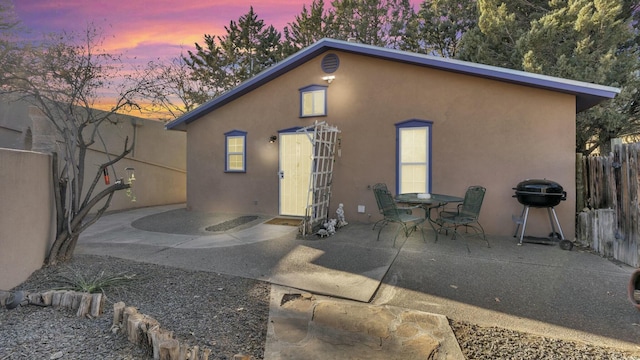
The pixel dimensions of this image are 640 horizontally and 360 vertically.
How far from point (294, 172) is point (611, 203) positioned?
6234mm

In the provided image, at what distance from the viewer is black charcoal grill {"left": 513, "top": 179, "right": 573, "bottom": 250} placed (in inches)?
203

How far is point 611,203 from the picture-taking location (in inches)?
195

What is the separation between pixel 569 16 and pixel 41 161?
515 inches

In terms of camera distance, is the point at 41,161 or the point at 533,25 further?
the point at 533,25

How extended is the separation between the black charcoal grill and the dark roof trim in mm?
1761

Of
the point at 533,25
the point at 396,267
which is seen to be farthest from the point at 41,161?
the point at 533,25

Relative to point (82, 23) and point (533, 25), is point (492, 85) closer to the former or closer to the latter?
point (533, 25)

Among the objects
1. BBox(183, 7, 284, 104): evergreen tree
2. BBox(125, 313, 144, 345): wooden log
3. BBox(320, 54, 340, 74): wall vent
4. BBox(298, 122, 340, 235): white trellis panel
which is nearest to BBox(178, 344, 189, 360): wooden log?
BBox(125, 313, 144, 345): wooden log

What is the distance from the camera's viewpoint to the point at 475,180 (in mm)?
6309

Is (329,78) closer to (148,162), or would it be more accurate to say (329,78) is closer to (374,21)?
(148,162)

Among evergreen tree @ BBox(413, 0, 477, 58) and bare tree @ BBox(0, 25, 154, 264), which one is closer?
bare tree @ BBox(0, 25, 154, 264)

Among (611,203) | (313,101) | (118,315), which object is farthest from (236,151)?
(611,203)

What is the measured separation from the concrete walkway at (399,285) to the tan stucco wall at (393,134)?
1.27 meters

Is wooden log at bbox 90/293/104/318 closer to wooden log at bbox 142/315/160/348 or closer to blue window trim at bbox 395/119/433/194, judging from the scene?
wooden log at bbox 142/315/160/348
